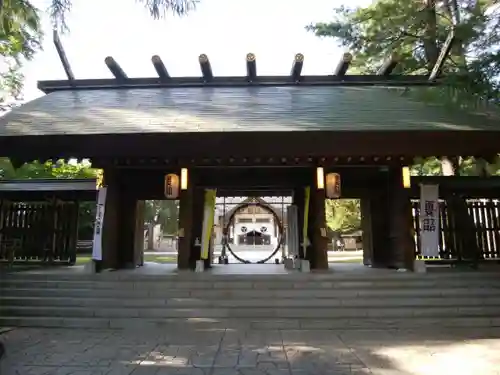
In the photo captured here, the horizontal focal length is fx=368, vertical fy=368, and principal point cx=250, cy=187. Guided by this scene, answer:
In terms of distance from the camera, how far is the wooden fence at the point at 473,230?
9.44 meters

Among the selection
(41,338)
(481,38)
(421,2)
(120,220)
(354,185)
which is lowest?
(41,338)

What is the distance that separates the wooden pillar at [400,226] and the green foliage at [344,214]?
10.9 meters

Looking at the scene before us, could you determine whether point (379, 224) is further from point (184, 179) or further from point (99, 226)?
point (99, 226)

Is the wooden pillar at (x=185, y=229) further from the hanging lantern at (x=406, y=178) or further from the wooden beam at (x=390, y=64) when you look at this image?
the wooden beam at (x=390, y=64)

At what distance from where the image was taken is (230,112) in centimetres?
852

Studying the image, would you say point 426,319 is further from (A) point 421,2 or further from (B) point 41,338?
(A) point 421,2

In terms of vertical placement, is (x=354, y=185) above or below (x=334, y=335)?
above

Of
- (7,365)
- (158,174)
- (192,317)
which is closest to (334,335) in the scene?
(192,317)

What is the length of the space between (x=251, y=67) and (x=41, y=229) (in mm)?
7566

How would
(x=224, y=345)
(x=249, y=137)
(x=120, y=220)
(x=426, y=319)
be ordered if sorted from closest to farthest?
1. (x=224, y=345)
2. (x=426, y=319)
3. (x=249, y=137)
4. (x=120, y=220)

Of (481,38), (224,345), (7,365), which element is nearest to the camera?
(7,365)

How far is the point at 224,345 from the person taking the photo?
17.0 feet

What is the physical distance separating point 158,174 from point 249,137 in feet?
12.6

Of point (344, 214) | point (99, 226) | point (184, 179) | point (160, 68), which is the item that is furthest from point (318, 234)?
point (344, 214)
